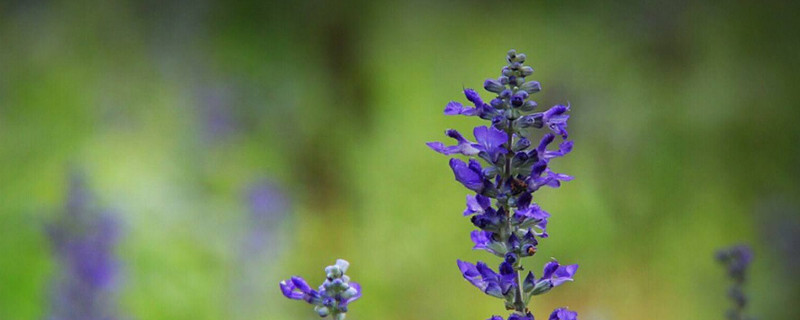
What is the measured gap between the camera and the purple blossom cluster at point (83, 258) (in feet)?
4.35

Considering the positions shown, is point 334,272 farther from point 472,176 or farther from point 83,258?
point 83,258

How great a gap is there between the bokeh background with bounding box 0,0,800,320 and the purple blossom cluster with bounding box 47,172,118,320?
56 cm

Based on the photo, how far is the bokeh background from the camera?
2326 mm

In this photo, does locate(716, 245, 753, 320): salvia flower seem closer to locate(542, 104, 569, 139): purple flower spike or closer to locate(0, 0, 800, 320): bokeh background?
locate(542, 104, 569, 139): purple flower spike

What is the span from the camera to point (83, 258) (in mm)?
1391

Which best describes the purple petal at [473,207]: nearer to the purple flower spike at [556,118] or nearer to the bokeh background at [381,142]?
the purple flower spike at [556,118]

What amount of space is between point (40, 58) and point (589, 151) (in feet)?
5.95

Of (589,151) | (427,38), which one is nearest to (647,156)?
(589,151)

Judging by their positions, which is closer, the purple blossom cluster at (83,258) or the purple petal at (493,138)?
the purple petal at (493,138)

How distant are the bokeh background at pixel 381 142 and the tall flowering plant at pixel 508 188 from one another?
1444 mm

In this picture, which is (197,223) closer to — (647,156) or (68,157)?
(68,157)

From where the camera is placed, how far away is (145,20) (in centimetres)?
301

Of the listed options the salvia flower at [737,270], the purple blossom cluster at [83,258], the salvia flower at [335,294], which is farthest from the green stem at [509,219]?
the purple blossom cluster at [83,258]

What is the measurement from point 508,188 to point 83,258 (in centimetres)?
101
